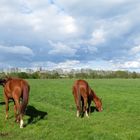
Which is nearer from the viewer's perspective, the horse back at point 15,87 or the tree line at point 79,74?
the horse back at point 15,87

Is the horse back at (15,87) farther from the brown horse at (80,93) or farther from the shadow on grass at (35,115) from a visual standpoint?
the brown horse at (80,93)

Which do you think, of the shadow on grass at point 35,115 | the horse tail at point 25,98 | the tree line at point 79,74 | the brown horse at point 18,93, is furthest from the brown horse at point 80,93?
the tree line at point 79,74

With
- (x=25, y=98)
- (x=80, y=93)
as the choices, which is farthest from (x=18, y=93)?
(x=80, y=93)

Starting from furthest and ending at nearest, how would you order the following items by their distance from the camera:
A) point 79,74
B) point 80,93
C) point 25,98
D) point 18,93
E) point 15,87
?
point 79,74 → point 80,93 → point 15,87 → point 18,93 → point 25,98

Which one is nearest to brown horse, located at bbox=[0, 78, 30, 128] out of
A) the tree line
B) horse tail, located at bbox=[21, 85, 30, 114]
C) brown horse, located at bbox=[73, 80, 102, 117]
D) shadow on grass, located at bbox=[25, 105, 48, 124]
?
horse tail, located at bbox=[21, 85, 30, 114]

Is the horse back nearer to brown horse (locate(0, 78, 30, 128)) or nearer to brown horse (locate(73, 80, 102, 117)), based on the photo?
brown horse (locate(0, 78, 30, 128))

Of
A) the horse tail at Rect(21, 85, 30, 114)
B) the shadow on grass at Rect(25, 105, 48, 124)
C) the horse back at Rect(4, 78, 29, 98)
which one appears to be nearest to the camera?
the horse tail at Rect(21, 85, 30, 114)

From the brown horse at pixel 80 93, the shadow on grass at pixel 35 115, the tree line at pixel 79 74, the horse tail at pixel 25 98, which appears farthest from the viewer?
the tree line at pixel 79 74

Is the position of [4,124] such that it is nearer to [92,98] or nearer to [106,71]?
[92,98]

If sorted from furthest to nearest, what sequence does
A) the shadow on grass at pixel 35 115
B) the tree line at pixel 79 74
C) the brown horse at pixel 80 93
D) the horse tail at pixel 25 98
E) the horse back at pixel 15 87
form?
the tree line at pixel 79 74 → the brown horse at pixel 80 93 → the shadow on grass at pixel 35 115 → the horse back at pixel 15 87 → the horse tail at pixel 25 98

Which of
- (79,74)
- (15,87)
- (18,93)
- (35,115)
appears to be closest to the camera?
(18,93)

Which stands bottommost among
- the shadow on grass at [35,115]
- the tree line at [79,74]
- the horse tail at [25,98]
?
the shadow on grass at [35,115]

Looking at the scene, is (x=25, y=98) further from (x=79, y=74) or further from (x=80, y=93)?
(x=79, y=74)

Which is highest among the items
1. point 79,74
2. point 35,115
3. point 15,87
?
point 79,74
